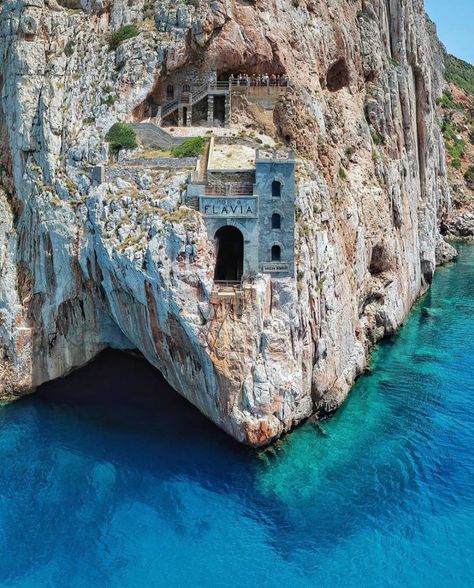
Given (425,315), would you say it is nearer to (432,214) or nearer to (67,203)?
(432,214)

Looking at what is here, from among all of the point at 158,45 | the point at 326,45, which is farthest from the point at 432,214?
the point at 158,45

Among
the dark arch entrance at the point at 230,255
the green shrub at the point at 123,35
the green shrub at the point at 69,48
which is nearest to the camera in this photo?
the dark arch entrance at the point at 230,255

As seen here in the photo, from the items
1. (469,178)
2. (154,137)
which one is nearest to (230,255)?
(154,137)

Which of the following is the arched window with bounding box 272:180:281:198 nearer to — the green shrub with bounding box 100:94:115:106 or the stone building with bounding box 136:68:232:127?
the stone building with bounding box 136:68:232:127

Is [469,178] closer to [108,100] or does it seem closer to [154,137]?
[154,137]

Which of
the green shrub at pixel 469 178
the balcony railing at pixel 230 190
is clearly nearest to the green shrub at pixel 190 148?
the balcony railing at pixel 230 190

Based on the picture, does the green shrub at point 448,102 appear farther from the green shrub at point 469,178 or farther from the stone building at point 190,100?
the stone building at point 190,100

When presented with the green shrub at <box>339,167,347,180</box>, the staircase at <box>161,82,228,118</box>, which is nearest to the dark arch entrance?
the green shrub at <box>339,167,347,180</box>
